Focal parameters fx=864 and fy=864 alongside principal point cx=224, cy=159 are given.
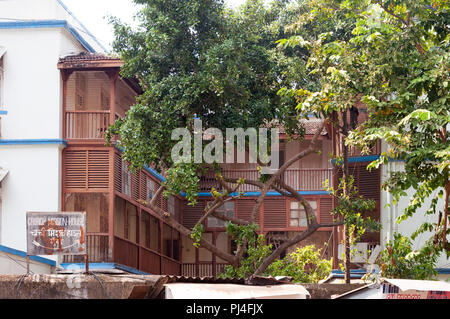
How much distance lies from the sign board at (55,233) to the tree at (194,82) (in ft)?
10.2

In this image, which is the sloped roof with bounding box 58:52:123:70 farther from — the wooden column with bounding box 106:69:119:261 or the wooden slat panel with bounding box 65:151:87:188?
the wooden slat panel with bounding box 65:151:87:188

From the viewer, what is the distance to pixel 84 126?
20938 millimetres

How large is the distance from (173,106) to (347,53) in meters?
4.20

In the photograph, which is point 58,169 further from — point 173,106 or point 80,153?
point 173,106

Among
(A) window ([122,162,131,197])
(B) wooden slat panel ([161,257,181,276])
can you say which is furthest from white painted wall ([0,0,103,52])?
(B) wooden slat panel ([161,257,181,276])

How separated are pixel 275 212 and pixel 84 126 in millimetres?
8001

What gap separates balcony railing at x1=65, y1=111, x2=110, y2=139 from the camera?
67.9 ft

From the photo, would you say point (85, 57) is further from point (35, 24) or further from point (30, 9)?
point (30, 9)

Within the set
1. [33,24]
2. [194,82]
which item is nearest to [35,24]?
[33,24]

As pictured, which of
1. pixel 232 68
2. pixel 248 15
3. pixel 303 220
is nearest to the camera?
pixel 232 68
